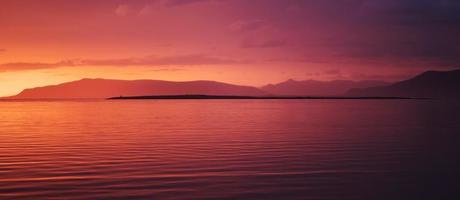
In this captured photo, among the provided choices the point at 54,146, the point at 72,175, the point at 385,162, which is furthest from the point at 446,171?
the point at 54,146

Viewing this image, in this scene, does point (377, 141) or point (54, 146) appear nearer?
point (54, 146)

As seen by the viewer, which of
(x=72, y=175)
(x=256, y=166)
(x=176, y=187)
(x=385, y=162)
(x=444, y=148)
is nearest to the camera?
(x=176, y=187)

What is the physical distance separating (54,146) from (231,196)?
17847 mm

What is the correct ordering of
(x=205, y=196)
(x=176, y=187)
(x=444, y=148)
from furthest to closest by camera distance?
(x=444, y=148) < (x=176, y=187) < (x=205, y=196)

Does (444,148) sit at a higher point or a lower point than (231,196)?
higher

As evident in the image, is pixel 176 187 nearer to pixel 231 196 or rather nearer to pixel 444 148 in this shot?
pixel 231 196

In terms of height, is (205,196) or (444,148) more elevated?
(444,148)

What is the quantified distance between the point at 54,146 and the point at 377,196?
802 inches

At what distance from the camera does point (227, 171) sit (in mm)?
19562

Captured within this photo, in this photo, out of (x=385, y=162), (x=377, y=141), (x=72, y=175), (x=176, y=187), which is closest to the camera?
(x=176, y=187)

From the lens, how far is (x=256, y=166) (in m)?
20.8

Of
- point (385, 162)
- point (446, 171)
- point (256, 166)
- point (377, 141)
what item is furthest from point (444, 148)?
point (256, 166)

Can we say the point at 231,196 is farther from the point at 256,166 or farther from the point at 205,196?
the point at 256,166

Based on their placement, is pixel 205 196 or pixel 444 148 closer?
pixel 205 196
